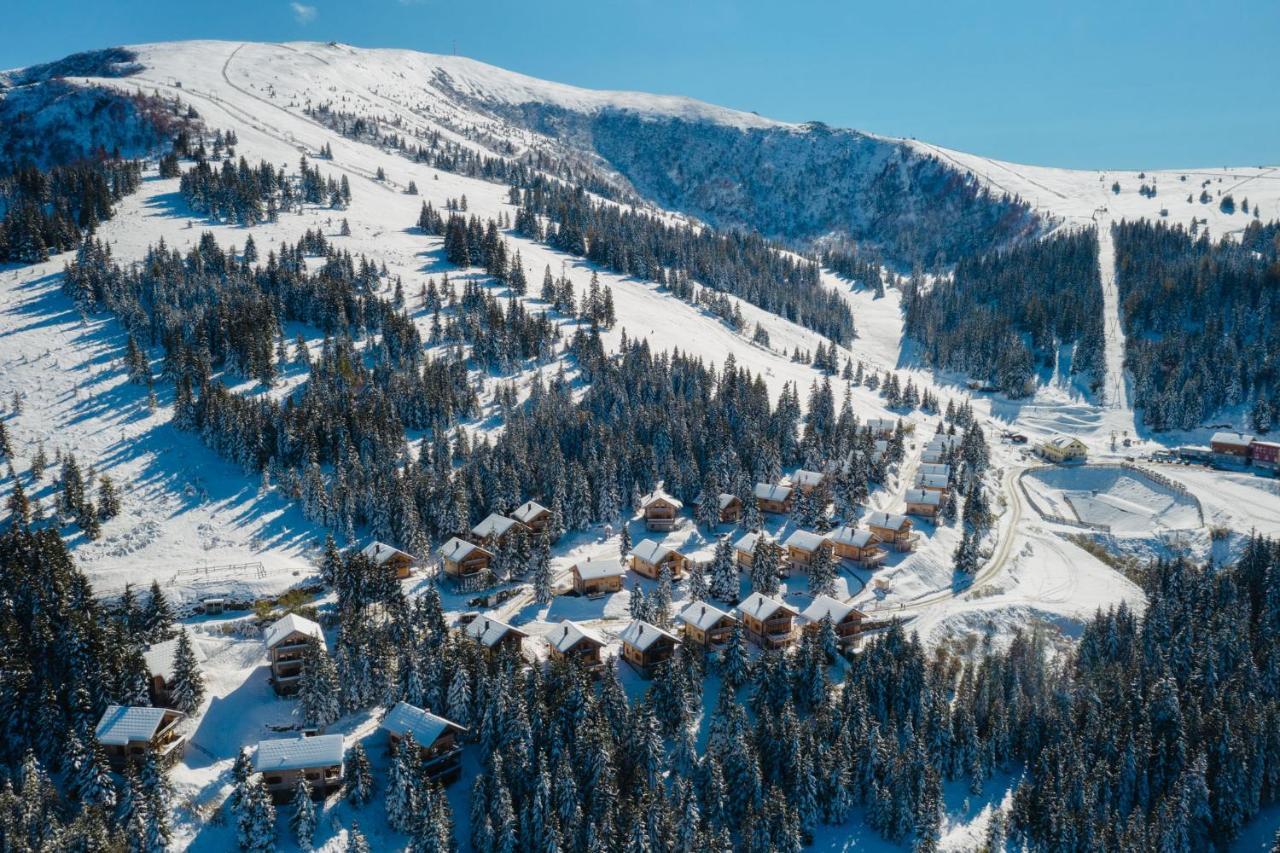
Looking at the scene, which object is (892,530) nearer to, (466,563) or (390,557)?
(466,563)

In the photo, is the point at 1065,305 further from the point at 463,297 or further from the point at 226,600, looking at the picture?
the point at 226,600

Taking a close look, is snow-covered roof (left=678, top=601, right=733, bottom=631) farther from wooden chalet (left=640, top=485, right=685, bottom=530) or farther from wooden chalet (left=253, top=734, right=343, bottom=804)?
wooden chalet (left=253, top=734, right=343, bottom=804)

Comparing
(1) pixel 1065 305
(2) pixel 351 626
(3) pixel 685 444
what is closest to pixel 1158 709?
(3) pixel 685 444

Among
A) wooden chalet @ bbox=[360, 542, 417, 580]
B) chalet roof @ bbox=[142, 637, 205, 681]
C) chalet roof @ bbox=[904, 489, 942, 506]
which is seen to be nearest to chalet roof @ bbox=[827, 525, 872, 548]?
chalet roof @ bbox=[904, 489, 942, 506]

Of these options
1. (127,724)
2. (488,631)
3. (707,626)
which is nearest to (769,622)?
(707,626)

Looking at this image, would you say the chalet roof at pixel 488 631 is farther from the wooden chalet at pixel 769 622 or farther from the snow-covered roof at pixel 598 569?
the wooden chalet at pixel 769 622

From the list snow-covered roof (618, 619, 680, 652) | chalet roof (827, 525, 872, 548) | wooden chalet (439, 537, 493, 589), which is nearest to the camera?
snow-covered roof (618, 619, 680, 652)

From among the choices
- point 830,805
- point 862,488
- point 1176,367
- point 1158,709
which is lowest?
point 830,805
